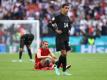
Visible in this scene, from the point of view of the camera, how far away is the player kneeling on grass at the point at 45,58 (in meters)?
18.4

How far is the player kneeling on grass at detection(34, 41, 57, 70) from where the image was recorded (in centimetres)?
1838

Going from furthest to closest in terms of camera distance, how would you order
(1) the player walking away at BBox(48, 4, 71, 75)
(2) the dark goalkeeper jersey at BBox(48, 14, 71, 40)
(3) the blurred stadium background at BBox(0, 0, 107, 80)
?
(3) the blurred stadium background at BBox(0, 0, 107, 80)
(2) the dark goalkeeper jersey at BBox(48, 14, 71, 40)
(1) the player walking away at BBox(48, 4, 71, 75)

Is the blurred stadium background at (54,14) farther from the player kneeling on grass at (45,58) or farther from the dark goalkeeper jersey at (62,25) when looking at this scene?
the dark goalkeeper jersey at (62,25)

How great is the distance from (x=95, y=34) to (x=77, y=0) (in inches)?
185

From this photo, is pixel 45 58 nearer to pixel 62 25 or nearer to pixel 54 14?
pixel 62 25

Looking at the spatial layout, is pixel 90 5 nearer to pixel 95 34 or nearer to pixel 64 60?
pixel 95 34

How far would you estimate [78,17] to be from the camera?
36062mm

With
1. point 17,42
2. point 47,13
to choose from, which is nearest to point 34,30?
point 17,42

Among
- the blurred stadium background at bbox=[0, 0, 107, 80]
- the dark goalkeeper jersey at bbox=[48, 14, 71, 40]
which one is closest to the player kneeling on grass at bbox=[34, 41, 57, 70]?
the dark goalkeeper jersey at bbox=[48, 14, 71, 40]

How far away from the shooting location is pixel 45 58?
730 inches

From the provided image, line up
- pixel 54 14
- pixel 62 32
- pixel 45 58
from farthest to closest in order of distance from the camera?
pixel 54 14 < pixel 45 58 < pixel 62 32

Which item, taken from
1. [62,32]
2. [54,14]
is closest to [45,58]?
[62,32]

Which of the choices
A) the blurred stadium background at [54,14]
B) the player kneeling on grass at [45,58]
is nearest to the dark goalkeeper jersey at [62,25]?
the player kneeling on grass at [45,58]

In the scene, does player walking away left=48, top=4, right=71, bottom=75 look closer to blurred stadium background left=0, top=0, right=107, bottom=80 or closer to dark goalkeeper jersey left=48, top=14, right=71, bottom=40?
dark goalkeeper jersey left=48, top=14, right=71, bottom=40
